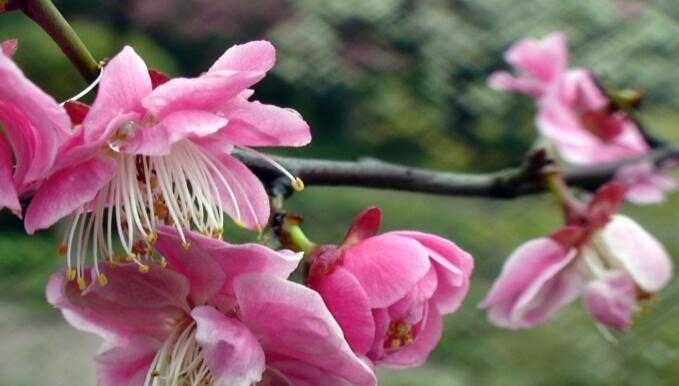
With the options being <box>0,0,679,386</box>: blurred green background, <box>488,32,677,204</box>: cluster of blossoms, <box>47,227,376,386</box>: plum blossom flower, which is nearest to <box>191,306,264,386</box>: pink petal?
<box>47,227,376,386</box>: plum blossom flower

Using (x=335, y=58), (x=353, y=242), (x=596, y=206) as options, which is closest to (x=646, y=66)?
(x=335, y=58)

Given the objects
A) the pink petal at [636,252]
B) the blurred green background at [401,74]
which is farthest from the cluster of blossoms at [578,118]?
the blurred green background at [401,74]

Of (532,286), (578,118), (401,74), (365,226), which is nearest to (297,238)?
(365,226)

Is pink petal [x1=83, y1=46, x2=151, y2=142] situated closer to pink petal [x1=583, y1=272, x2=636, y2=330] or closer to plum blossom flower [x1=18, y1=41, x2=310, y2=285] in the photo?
plum blossom flower [x1=18, y1=41, x2=310, y2=285]

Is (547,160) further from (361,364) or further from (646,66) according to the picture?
(646,66)

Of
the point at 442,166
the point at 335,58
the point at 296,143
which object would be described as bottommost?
the point at 442,166

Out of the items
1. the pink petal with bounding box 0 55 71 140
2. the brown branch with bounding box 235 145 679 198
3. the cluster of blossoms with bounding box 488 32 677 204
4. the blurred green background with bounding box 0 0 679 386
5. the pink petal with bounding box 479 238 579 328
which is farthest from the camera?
the blurred green background with bounding box 0 0 679 386
